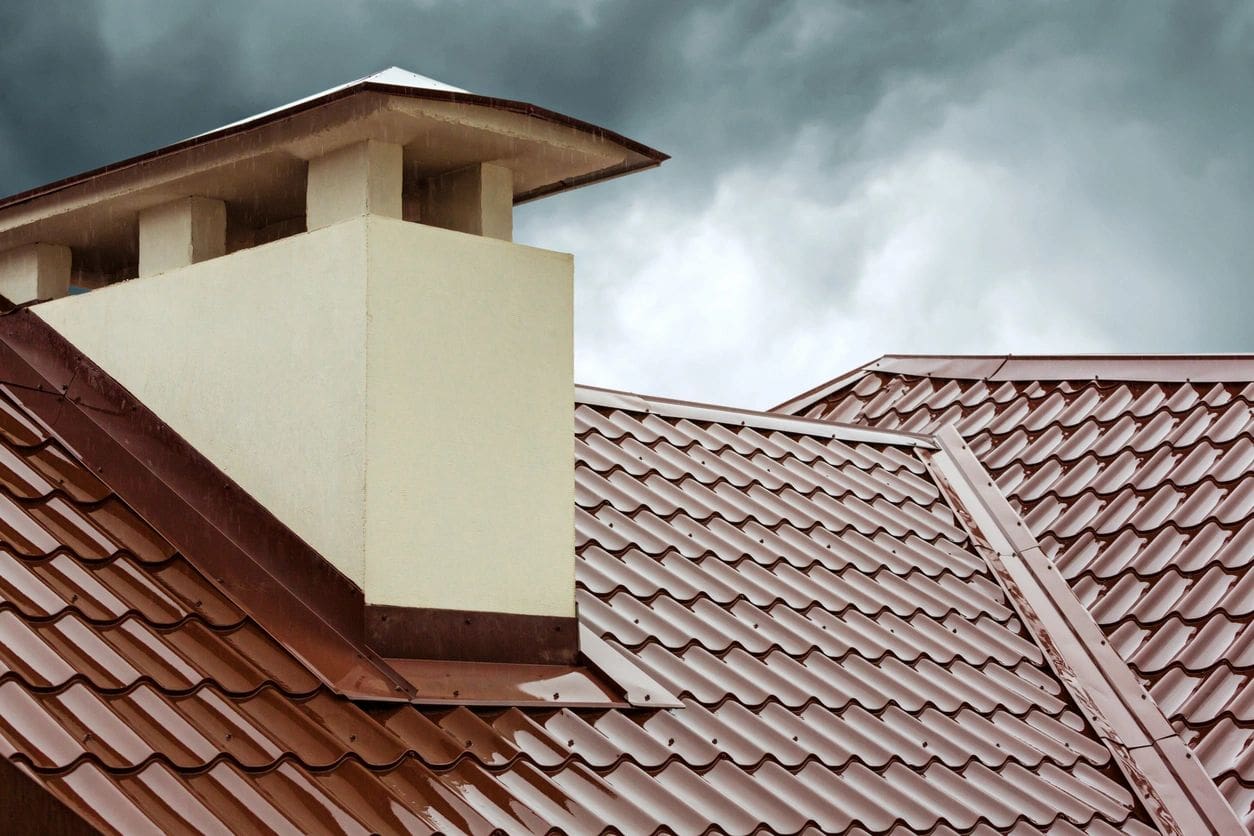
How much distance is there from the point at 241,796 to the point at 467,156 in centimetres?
284

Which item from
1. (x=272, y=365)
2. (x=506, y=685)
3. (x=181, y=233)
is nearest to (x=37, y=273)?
(x=181, y=233)

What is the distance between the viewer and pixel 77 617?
16.3ft

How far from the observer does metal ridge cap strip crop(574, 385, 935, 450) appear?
9.05 meters

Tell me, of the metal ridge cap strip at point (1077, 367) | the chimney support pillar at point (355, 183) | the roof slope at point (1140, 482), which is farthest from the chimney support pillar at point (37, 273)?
the metal ridge cap strip at point (1077, 367)

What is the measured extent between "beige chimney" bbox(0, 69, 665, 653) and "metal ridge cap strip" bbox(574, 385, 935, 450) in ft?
7.84

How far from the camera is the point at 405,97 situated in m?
5.91

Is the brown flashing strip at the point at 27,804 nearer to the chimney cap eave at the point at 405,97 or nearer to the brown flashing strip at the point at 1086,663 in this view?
the chimney cap eave at the point at 405,97

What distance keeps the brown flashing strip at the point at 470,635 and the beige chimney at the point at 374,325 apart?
33 mm

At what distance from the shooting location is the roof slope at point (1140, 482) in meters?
7.84

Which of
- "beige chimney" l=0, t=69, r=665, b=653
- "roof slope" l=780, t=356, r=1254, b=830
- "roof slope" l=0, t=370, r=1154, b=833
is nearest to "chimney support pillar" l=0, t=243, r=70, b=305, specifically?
"beige chimney" l=0, t=69, r=665, b=653

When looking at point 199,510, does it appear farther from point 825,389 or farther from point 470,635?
point 825,389

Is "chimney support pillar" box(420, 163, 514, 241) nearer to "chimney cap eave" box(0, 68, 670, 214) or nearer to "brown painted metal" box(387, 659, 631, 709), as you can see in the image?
"chimney cap eave" box(0, 68, 670, 214)

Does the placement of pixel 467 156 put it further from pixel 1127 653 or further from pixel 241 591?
pixel 1127 653

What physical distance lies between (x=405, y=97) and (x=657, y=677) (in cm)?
249
